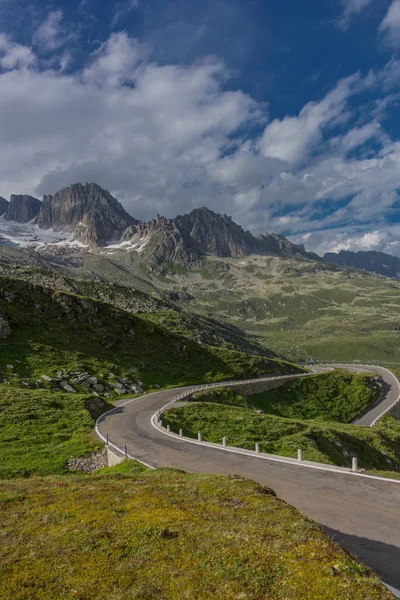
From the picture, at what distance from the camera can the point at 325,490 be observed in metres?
19.1

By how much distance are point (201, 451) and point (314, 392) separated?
53.6 metres

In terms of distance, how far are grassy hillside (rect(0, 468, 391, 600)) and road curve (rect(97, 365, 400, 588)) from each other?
2773mm

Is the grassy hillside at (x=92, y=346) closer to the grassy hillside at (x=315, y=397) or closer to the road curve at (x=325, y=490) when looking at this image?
the grassy hillside at (x=315, y=397)

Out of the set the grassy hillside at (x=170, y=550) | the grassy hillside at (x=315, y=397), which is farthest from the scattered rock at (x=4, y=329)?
the grassy hillside at (x=170, y=550)

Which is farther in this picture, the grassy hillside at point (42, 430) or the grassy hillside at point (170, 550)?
the grassy hillside at point (42, 430)

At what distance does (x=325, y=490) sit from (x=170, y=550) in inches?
481

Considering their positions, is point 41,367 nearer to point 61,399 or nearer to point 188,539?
point 61,399

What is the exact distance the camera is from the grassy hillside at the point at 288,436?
118 ft

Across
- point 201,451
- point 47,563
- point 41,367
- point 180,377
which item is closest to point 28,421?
point 201,451

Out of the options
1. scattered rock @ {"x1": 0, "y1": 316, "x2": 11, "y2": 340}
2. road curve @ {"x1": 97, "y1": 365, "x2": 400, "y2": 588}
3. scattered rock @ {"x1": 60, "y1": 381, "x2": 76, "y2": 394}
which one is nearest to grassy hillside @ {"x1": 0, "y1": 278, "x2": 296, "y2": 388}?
A: scattered rock @ {"x1": 0, "y1": 316, "x2": 11, "y2": 340}

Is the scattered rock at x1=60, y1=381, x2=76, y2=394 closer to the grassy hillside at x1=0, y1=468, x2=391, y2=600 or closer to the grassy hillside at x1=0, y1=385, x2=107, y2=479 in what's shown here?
the grassy hillside at x1=0, y1=385, x2=107, y2=479

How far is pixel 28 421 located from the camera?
36.6 metres

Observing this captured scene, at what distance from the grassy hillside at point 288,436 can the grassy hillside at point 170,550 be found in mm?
21681

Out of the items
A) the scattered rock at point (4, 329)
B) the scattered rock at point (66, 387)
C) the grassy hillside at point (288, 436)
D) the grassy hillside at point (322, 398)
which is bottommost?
the grassy hillside at point (322, 398)
